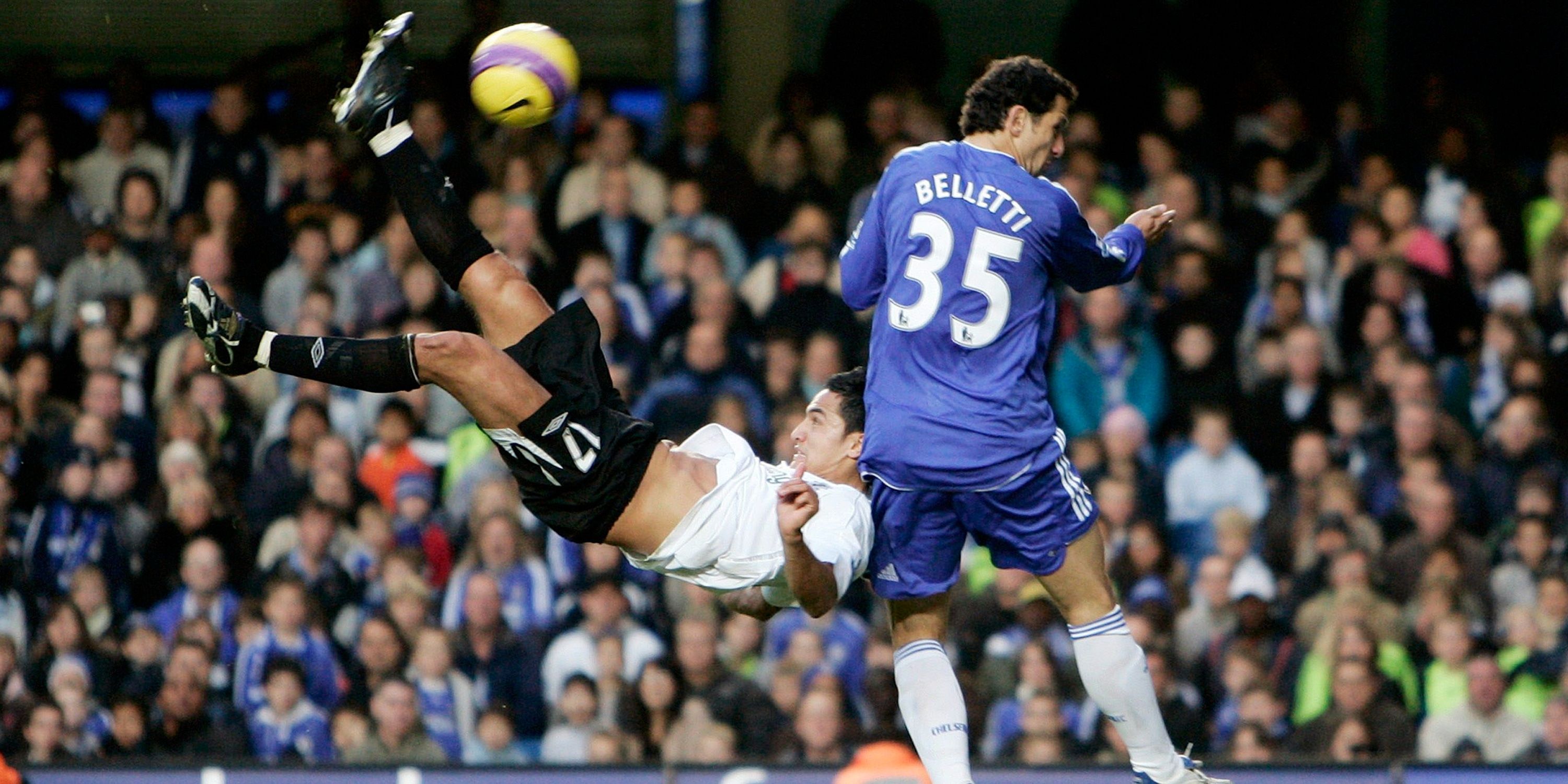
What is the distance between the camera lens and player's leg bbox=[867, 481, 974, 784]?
6.39 m

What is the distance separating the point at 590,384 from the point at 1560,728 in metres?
4.86

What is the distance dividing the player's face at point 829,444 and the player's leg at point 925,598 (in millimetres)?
257

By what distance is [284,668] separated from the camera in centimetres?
1002

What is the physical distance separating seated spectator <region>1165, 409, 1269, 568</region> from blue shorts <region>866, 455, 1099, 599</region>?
427cm

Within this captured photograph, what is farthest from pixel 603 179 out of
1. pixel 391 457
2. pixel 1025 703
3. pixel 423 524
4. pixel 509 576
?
pixel 1025 703

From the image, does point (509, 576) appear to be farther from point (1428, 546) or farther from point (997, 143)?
point (997, 143)

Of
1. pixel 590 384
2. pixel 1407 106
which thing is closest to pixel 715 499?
pixel 590 384

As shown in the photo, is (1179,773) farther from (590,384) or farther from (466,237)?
(466,237)

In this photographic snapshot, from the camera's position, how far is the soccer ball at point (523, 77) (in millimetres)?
7133

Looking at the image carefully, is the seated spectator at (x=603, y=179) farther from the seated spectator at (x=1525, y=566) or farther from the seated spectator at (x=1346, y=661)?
the seated spectator at (x=1525, y=566)

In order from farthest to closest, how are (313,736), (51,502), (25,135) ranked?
(25,135), (51,502), (313,736)

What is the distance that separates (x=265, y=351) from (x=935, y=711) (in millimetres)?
2266

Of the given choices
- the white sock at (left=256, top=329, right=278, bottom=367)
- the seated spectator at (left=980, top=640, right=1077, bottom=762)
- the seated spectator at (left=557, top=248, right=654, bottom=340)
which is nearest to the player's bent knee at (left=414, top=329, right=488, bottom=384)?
the white sock at (left=256, top=329, right=278, bottom=367)

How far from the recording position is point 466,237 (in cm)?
686
